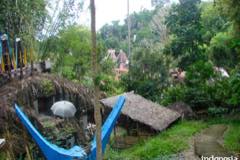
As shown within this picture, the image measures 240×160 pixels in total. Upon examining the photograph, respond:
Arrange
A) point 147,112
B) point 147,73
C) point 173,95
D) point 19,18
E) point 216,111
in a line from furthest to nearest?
point 147,73
point 173,95
point 216,111
point 147,112
point 19,18

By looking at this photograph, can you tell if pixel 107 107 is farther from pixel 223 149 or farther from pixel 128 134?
pixel 223 149

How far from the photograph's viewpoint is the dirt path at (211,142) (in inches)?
302

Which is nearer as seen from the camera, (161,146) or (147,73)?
(161,146)

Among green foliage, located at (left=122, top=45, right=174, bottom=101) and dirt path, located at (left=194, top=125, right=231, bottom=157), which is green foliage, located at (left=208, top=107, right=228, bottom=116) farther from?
green foliage, located at (left=122, top=45, right=174, bottom=101)

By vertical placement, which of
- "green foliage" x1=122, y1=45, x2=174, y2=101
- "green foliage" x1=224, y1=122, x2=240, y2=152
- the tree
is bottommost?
"green foliage" x1=224, y1=122, x2=240, y2=152

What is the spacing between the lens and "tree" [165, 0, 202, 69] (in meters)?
13.9

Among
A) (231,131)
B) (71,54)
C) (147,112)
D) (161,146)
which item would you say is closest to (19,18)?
(147,112)

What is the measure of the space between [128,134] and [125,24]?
20.4 metres

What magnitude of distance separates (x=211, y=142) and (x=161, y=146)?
115 centimetres

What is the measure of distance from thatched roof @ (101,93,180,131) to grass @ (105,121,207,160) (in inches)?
11.2

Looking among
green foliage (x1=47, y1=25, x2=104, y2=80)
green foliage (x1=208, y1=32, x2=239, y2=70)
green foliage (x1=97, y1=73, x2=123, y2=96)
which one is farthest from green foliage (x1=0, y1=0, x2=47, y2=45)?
green foliage (x1=208, y1=32, x2=239, y2=70)

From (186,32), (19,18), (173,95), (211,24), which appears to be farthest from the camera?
(211,24)

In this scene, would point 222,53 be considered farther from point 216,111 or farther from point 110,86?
point 110,86

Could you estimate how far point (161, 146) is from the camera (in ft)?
28.1
